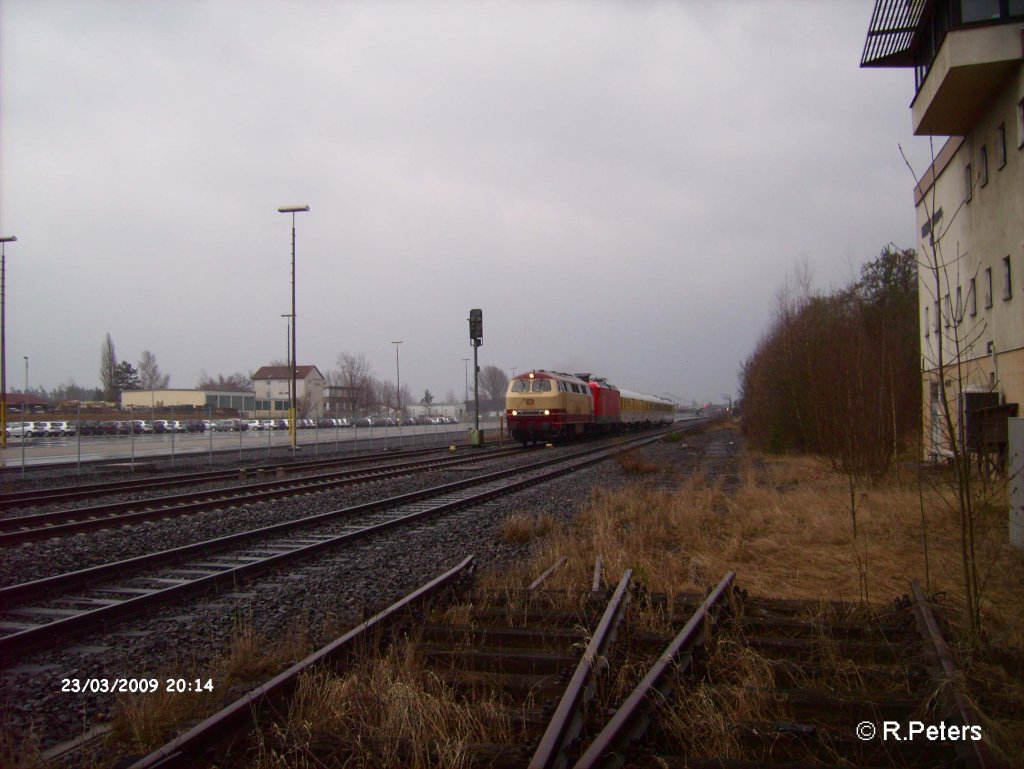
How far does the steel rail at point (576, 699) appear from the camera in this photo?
313 cm

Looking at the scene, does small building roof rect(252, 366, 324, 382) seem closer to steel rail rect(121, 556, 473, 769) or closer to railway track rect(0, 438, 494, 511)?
railway track rect(0, 438, 494, 511)

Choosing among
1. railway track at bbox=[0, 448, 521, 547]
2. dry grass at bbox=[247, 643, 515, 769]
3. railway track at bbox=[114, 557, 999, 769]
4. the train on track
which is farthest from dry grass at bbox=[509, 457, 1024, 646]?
the train on track

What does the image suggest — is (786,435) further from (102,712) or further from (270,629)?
Result: (102,712)

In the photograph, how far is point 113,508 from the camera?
1285cm

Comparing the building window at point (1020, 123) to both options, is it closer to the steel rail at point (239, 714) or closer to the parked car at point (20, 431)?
the steel rail at point (239, 714)

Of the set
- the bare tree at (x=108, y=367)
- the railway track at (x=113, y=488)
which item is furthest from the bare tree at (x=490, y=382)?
the railway track at (x=113, y=488)

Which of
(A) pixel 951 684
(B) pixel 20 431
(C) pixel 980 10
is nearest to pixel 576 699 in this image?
(A) pixel 951 684

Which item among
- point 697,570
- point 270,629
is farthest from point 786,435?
point 270,629

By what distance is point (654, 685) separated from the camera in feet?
12.9

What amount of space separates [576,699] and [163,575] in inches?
231

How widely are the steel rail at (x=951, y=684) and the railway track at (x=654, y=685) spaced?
0.01m

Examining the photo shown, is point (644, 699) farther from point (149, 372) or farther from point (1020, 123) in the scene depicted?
point (149, 372)

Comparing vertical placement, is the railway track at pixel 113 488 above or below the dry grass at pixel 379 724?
below

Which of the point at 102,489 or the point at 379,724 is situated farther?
the point at 102,489
